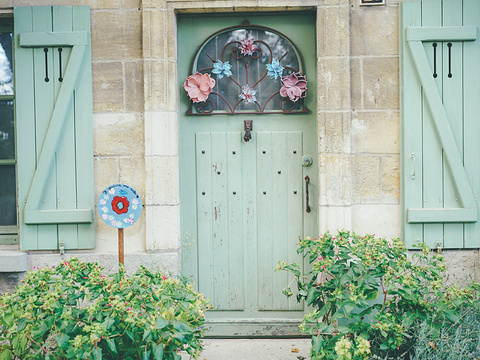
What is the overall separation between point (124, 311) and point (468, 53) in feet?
9.74

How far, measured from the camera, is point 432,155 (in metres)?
4.06

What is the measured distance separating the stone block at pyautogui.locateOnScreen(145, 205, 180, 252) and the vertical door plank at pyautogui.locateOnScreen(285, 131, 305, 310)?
897 millimetres

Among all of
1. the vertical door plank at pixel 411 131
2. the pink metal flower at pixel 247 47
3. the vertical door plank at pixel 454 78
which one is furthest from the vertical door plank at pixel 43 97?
the vertical door plank at pixel 454 78

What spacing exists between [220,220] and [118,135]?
1.01 meters

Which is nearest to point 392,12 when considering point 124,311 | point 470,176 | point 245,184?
point 470,176

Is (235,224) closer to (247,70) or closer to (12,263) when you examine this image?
(247,70)

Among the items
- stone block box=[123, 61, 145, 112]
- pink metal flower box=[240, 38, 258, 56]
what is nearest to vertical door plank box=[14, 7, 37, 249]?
stone block box=[123, 61, 145, 112]

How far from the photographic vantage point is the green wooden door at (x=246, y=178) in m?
4.33

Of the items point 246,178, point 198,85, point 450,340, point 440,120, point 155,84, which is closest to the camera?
point 450,340

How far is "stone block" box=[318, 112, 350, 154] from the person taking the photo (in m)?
4.08

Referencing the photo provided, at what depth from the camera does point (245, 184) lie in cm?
438

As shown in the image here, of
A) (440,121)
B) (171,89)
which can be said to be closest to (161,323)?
(171,89)

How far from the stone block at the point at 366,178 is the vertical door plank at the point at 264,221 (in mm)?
645

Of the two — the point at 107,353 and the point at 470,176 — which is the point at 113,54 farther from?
the point at 470,176
